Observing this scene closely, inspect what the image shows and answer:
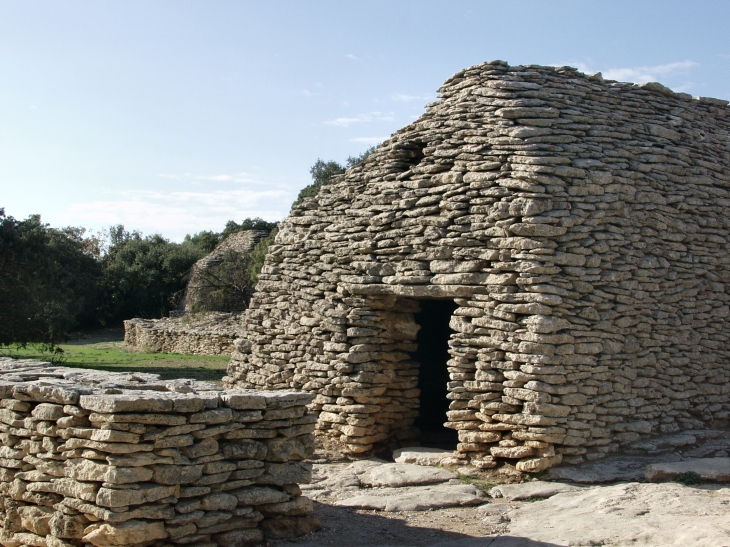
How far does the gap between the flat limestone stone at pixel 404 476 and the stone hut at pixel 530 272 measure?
1.58ft

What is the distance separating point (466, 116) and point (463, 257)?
1863mm

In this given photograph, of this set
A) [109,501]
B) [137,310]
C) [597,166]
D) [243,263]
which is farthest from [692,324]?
[137,310]

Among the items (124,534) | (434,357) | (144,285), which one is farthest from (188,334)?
(124,534)

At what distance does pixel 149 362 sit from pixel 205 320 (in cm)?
457

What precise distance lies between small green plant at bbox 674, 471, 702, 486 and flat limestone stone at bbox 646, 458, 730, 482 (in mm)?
29

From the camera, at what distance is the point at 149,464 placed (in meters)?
4.93

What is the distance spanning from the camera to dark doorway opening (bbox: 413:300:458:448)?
1132 cm

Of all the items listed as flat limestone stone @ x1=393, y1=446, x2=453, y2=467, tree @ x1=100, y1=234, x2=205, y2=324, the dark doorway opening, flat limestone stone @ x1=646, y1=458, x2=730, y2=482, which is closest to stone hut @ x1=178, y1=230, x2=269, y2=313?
tree @ x1=100, y1=234, x2=205, y2=324

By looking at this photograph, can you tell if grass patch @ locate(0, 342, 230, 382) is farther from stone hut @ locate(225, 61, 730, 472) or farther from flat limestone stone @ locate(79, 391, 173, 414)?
flat limestone stone @ locate(79, 391, 173, 414)

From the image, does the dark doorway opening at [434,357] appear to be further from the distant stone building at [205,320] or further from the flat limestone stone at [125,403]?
the distant stone building at [205,320]

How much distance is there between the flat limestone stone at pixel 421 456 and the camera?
816 cm

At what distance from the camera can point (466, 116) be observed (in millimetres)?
8789

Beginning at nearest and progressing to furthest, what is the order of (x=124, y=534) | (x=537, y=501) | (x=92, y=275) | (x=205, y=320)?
1. (x=124, y=534)
2. (x=537, y=501)
3. (x=205, y=320)
4. (x=92, y=275)

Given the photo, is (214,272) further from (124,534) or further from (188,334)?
(124,534)
